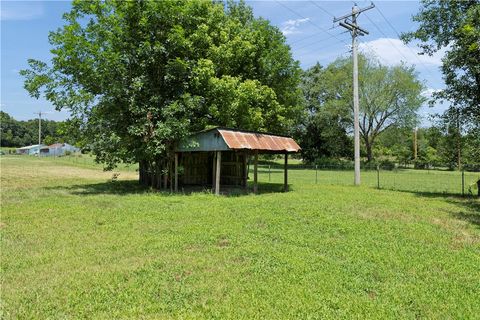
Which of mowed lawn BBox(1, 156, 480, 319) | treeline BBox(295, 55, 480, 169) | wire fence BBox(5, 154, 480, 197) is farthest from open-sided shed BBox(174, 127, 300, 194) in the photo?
treeline BBox(295, 55, 480, 169)

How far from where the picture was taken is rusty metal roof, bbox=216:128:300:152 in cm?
1416

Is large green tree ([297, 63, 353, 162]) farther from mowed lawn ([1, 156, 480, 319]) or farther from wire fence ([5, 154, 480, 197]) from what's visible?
mowed lawn ([1, 156, 480, 319])

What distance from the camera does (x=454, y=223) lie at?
9.42 metres

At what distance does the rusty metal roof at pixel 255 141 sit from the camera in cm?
1416

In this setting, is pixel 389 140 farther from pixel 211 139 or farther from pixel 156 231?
pixel 156 231

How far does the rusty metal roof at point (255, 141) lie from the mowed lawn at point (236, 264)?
4.47 m

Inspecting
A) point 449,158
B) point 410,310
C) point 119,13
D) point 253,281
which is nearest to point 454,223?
point 410,310

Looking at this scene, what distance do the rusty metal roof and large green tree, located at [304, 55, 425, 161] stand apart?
2937cm

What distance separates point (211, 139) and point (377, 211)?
23.4 ft

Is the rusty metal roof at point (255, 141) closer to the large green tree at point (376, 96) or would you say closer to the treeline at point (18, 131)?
the large green tree at point (376, 96)

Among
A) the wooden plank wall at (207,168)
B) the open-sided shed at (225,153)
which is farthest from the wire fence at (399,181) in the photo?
the open-sided shed at (225,153)

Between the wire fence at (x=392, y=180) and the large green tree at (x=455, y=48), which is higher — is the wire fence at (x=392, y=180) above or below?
below

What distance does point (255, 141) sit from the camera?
15375mm

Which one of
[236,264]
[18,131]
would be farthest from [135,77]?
[18,131]
